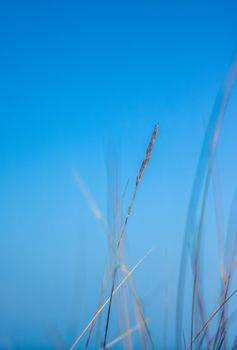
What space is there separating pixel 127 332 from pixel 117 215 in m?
0.22

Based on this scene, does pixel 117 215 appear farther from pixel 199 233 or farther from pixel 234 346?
pixel 234 346

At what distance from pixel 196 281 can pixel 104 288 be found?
0.18 metres

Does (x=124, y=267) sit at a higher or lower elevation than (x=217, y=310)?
higher

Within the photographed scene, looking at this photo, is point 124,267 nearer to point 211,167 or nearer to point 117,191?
point 117,191

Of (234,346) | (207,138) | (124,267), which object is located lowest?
(234,346)

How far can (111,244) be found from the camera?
81 centimetres

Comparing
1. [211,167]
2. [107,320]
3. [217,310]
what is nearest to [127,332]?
[107,320]

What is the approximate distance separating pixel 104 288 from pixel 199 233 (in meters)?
0.21

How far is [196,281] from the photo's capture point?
0.75 metres

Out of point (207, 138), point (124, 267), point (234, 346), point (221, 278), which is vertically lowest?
point (234, 346)

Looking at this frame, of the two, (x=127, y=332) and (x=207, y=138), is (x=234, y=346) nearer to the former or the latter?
(x=127, y=332)

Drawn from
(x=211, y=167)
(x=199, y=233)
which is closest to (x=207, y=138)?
(x=211, y=167)

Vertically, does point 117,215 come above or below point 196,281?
above

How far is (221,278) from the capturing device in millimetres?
780
